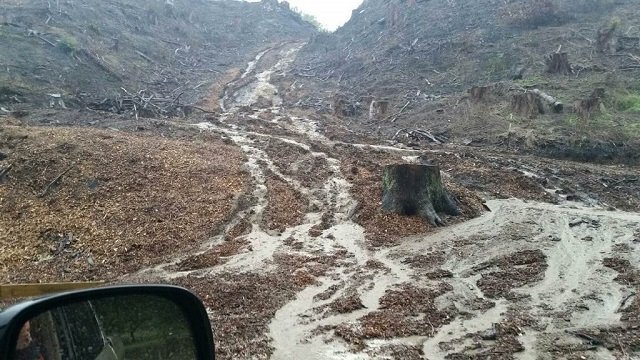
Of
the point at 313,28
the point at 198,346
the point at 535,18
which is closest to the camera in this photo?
the point at 198,346

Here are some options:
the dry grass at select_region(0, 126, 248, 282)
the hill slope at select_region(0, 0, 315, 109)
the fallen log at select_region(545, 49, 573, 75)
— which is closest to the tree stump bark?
the fallen log at select_region(545, 49, 573, 75)

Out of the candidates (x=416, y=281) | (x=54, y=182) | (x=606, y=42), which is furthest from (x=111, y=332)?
(x=606, y=42)

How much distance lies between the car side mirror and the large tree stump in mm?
9527

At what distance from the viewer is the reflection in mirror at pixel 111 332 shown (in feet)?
4.84

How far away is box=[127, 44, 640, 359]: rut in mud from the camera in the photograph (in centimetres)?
Answer: 550

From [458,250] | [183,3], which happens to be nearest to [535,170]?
[458,250]

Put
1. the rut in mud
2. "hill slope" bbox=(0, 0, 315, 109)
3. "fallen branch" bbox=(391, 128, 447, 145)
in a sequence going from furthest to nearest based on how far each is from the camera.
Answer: "hill slope" bbox=(0, 0, 315, 109) < "fallen branch" bbox=(391, 128, 447, 145) < the rut in mud

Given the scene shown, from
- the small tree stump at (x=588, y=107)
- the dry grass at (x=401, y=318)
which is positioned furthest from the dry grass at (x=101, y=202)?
the small tree stump at (x=588, y=107)

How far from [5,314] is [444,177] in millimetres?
13832

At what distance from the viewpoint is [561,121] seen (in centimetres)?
1820

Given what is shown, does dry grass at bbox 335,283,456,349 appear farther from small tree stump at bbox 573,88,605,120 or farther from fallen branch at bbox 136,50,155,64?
fallen branch at bbox 136,50,155,64

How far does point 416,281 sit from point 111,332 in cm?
641

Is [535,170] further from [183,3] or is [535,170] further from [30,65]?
[183,3]

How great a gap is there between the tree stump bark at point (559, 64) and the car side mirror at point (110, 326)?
83.5ft
